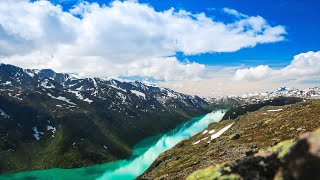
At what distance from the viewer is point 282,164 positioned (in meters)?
17.0

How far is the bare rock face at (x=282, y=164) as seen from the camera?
14.4 m

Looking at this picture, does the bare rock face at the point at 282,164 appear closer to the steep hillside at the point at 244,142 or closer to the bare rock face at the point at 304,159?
the bare rock face at the point at 304,159

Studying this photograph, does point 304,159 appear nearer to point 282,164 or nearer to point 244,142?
point 282,164

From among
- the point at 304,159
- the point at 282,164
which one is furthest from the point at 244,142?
the point at 304,159

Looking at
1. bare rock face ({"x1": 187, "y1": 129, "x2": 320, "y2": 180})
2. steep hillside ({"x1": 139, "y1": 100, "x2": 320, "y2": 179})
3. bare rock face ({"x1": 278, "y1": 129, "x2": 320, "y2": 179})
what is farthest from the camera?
steep hillside ({"x1": 139, "y1": 100, "x2": 320, "y2": 179})

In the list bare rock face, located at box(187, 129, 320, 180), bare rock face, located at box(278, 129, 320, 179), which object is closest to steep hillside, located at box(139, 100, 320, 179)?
bare rock face, located at box(187, 129, 320, 180)

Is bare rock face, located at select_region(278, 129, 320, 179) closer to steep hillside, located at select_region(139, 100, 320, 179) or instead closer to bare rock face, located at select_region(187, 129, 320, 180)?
bare rock face, located at select_region(187, 129, 320, 180)

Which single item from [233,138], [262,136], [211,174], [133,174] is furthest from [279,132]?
[133,174]

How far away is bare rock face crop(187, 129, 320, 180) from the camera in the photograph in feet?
47.3

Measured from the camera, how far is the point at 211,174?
66.1ft

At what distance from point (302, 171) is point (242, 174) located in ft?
13.7

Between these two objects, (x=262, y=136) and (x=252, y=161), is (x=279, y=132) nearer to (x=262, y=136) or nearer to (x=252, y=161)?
(x=262, y=136)

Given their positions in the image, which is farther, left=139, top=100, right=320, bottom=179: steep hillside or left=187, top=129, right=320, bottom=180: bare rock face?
left=139, top=100, right=320, bottom=179: steep hillside

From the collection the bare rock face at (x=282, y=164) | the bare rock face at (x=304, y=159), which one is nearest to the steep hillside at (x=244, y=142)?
the bare rock face at (x=282, y=164)
